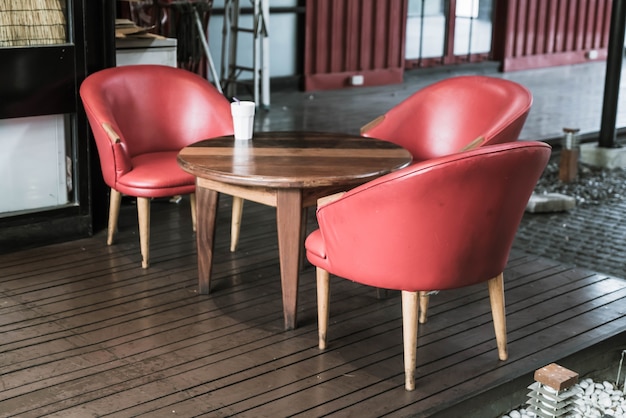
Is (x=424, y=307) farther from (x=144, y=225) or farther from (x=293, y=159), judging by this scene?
(x=144, y=225)

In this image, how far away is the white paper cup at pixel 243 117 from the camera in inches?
144

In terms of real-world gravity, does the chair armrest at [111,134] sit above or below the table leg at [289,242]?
above

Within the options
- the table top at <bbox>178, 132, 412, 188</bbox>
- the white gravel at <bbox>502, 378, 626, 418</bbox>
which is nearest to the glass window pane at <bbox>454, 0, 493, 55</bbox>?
the table top at <bbox>178, 132, 412, 188</bbox>

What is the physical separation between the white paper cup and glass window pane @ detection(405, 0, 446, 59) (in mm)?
7205

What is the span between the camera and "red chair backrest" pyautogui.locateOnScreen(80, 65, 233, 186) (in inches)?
164

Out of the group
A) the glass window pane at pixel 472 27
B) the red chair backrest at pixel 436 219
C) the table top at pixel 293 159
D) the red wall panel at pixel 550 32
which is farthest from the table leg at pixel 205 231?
the red wall panel at pixel 550 32

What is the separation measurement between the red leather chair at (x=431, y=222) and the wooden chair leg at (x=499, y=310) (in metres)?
0.06

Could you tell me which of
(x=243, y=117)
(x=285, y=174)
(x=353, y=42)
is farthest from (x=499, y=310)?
(x=353, y=42)

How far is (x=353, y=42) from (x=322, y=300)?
701 centimetres

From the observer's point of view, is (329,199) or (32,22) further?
(32,22)

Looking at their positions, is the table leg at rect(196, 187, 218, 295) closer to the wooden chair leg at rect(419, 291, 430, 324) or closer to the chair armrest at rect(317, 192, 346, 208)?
the chair armrest at rect(317, 192, 346, 208)

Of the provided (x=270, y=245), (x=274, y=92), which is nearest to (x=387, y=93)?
(x=274, y=92)

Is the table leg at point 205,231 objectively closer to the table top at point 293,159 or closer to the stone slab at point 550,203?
the table top at point 293,159

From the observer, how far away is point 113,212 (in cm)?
418
